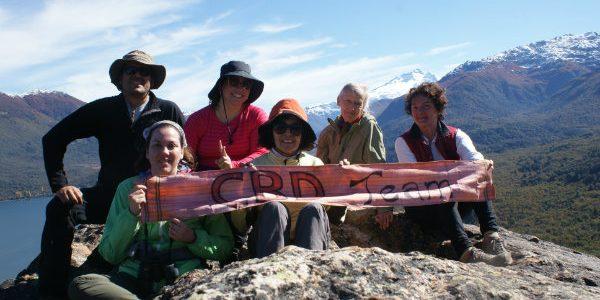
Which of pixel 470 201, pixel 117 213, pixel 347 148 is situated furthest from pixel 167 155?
pixel 470 201

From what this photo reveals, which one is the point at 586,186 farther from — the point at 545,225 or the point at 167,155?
the point at 167,155

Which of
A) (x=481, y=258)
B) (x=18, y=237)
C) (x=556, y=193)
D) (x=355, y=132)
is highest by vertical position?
(x=355, y=132)

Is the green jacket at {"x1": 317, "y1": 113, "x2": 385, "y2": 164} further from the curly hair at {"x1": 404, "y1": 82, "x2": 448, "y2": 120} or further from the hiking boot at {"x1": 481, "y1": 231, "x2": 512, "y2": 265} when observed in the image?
the hiking boot at {"x1": 481, "y1": 231, "x2": 512, "y2": 265}

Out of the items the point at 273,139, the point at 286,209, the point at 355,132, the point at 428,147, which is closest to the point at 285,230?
the point at 286,209

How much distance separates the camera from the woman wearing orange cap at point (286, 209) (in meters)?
4.45

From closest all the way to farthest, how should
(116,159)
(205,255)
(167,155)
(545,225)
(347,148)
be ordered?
(205,255), (167,155), (116,159), (347,148), (545,225)

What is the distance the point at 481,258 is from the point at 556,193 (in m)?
134

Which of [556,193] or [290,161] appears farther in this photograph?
[556,193]

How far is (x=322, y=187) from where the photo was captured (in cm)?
601

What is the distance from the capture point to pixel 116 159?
599 cm

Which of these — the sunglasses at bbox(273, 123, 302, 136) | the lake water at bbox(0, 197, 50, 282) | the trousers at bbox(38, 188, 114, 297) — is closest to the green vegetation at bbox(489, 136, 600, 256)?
the lake water at bbox(0, 197, 50, 282)

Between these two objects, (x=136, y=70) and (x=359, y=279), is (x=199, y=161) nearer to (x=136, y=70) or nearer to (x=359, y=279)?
(x=136, y=70)

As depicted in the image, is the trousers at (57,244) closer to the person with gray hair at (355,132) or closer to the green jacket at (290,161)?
the green jacket at (290,161)

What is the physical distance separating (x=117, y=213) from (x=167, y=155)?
2.33ft
